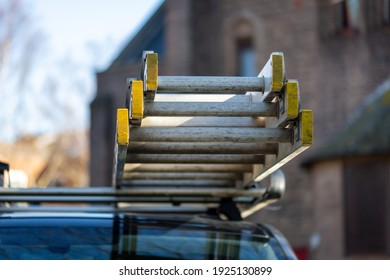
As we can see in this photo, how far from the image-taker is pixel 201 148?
4.43 m

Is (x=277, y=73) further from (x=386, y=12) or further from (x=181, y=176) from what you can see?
(x=386, y=12)

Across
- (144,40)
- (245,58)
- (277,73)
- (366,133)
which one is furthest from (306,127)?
(144,40)

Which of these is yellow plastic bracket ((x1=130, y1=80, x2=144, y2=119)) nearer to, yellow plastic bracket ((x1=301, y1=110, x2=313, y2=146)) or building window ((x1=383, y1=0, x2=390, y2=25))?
yellow plastic bracket ((x1=301, y1=110, x2=313, y2=146))

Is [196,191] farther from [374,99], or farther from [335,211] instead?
[374,99]

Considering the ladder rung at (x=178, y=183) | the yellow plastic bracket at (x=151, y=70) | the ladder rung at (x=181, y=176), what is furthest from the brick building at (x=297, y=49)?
the yellow plastic bracket at (x=151, y=70)

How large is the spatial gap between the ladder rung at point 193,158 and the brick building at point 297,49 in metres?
25.1

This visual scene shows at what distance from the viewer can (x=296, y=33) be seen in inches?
1265

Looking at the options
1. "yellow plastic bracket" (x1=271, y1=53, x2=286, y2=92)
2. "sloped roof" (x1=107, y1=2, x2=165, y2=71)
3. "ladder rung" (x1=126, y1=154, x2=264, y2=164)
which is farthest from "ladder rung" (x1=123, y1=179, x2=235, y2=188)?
"sloped roof" (x1=107, y1=2, x2=165, y2=71)

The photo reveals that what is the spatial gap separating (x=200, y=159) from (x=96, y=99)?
105 ft

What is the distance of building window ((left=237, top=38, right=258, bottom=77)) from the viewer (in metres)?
32.9

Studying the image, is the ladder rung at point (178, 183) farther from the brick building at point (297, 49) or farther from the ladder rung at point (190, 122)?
the brick building at point (297, 49)

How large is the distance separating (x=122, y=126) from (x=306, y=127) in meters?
0.68

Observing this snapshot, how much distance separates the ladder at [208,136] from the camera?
12.7 ft

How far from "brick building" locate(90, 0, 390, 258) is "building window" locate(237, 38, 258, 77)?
3 cm
